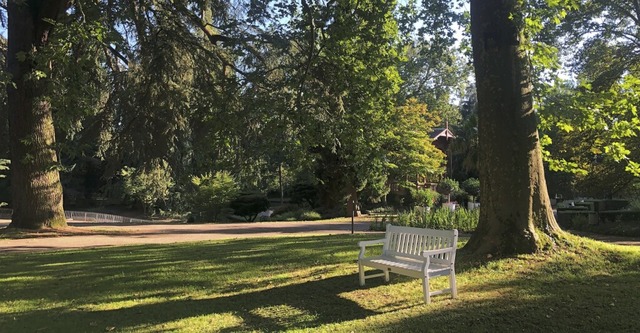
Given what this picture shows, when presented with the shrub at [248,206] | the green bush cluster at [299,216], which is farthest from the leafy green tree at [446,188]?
the shrub at [248,206]

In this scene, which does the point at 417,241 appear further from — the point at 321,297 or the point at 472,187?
the point at 472,187

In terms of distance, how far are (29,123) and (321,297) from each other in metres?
13.8

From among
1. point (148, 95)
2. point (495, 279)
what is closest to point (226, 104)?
point (148, 95)

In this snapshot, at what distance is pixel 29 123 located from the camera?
1625 centimetres

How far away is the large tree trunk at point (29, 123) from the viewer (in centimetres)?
1605

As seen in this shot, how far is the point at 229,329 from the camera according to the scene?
5297 mm

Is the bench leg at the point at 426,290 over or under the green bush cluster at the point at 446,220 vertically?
under

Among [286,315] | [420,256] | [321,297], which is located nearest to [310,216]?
[321,297]

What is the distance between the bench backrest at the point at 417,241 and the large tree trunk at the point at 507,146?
117cm

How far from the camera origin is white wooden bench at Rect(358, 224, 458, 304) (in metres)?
5.82

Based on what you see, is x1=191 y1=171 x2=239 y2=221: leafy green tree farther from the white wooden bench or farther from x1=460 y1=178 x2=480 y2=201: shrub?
the white wooden bench

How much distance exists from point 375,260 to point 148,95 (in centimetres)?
1177

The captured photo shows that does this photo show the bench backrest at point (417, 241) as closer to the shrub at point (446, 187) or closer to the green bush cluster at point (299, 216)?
the green bush cluster at point (299, 216)

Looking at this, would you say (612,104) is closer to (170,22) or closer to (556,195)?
(170,22)
